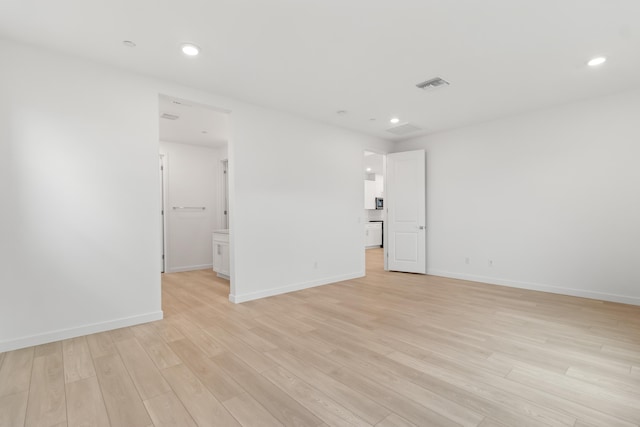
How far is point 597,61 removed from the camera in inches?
123

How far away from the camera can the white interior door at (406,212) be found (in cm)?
595

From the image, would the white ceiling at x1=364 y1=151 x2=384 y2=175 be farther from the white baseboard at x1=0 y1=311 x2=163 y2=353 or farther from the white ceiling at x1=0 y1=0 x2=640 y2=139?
the white baseboard at x1=0 y1=311 x2=163 y2=353

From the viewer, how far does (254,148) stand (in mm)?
4273

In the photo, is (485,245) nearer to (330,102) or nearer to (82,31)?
(330,102)

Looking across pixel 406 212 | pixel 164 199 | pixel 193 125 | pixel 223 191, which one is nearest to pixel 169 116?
pixel 193 125

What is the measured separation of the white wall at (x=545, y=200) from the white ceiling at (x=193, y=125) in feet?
13.2

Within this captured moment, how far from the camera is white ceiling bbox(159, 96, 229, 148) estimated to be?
14.3 ft

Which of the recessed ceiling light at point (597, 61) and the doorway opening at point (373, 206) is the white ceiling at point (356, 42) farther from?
the doorway opening at point (373, 206)

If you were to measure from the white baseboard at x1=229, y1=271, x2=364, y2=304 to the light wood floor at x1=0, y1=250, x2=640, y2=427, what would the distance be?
38cm

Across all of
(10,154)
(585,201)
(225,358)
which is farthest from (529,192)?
(10,154)

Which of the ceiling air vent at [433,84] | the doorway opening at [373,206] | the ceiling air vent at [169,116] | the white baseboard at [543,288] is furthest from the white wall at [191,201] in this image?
the doorway opening at [373,206]

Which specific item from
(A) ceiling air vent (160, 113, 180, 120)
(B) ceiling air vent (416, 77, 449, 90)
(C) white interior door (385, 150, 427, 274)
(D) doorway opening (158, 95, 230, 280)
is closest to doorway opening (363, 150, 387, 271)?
(C) white interior door (385, 150, 427, 274)

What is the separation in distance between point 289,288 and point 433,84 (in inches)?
132

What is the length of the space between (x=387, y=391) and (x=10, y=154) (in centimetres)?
361
